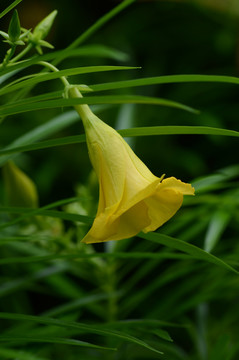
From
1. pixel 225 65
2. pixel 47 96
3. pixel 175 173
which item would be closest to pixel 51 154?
pixel 175 173

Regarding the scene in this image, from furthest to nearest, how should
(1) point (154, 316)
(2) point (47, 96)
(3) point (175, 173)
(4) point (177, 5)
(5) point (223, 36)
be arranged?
(4) point (177, 5) → (5) point (223, 36) → (3) point (175, 173) → (1) point (154, 316) → (2) point (47, 96)

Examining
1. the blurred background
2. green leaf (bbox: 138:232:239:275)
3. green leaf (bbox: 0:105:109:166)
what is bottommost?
green leaf (bbox: 138:232:239:275)

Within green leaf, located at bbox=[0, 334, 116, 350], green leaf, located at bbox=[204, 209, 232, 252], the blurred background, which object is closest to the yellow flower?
green leaf, located at bbox=[0, 334, 116, 350]

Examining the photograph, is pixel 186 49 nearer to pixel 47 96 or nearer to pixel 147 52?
pixel 147 52

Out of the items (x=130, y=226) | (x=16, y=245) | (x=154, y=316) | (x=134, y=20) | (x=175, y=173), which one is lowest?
(x=130, y=226)

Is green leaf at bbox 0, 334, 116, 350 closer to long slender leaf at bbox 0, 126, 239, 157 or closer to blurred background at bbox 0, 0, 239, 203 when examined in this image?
long slender leaf at bbox 0, 126, 239, 157

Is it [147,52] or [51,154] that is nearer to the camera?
[51,154]
